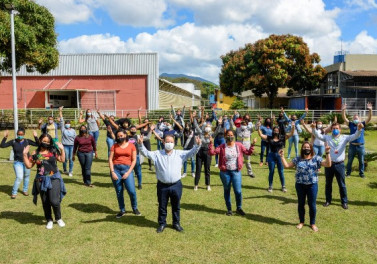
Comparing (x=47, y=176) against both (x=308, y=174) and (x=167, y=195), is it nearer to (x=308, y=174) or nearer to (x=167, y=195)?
(x=167, y=195)

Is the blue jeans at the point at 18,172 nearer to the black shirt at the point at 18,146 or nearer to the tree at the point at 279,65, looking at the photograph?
the black shirt at the point at 18,146

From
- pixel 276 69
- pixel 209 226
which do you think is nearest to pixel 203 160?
pixel 209 226

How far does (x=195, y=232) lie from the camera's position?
6.16 metres

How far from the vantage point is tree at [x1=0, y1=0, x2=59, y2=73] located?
17.8 meters

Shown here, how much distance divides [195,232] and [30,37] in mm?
17380

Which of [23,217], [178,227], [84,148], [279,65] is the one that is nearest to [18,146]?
[84,148]

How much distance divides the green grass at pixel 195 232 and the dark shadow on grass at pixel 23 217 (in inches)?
0.8

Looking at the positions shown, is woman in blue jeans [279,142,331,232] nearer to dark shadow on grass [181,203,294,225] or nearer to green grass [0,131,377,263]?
green grass [0,131,377,263]

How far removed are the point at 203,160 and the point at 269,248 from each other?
3780 millimetres

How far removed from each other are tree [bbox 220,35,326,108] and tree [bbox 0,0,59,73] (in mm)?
23539

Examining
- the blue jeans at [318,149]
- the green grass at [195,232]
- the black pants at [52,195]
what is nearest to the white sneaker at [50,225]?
the green grass at [195,232]

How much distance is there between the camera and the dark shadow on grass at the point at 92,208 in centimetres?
738

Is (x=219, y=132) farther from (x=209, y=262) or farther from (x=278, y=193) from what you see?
(x=209, y=262)

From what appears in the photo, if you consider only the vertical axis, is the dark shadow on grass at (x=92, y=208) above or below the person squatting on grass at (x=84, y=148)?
below
